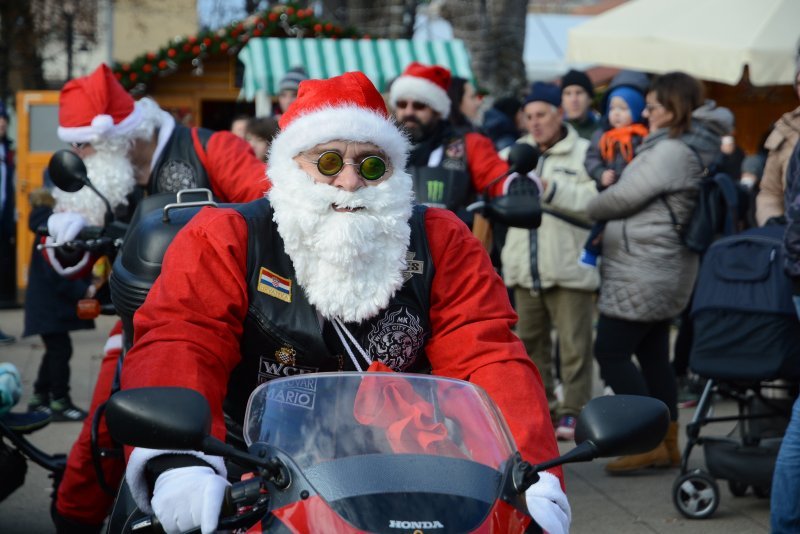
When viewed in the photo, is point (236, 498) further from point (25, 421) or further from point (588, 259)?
point (588, 259)

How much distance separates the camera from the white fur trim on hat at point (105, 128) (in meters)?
5.27

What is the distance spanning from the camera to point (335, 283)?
3191 mm

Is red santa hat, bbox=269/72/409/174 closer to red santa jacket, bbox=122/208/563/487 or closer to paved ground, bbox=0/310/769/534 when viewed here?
red santa jacket, bbox=122/208/563/487

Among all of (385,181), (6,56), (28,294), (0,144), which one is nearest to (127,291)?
(385,181)

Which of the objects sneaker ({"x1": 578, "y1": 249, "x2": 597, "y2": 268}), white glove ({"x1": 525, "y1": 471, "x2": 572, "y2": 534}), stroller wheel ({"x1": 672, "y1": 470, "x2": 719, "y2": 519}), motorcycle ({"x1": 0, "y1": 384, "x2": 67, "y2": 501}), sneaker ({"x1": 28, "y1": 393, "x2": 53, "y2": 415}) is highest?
white glove ({"x1": 525, "y1": 471, "x2": 572, "y2": 534})

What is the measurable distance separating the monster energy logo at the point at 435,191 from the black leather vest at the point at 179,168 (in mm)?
1186

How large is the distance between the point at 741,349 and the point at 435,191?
1609 millimetres

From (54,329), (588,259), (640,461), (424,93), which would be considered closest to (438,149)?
(424,93)

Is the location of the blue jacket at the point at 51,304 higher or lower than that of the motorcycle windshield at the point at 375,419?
lower

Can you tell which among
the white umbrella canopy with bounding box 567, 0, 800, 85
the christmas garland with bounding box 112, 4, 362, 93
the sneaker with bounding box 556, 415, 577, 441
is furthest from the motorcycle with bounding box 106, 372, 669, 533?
the christmas garland with bounding box 112, 4, 362, 93

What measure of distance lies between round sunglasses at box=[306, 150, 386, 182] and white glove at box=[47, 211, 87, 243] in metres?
1.86

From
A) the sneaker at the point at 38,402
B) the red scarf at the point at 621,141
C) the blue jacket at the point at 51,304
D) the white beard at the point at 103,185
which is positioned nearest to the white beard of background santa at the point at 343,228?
the white beard at the point at 103,185

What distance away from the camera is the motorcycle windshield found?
2.28 metres

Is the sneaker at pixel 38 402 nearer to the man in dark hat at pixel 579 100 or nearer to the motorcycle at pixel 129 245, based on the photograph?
the motorcycle at pixel 129 245
